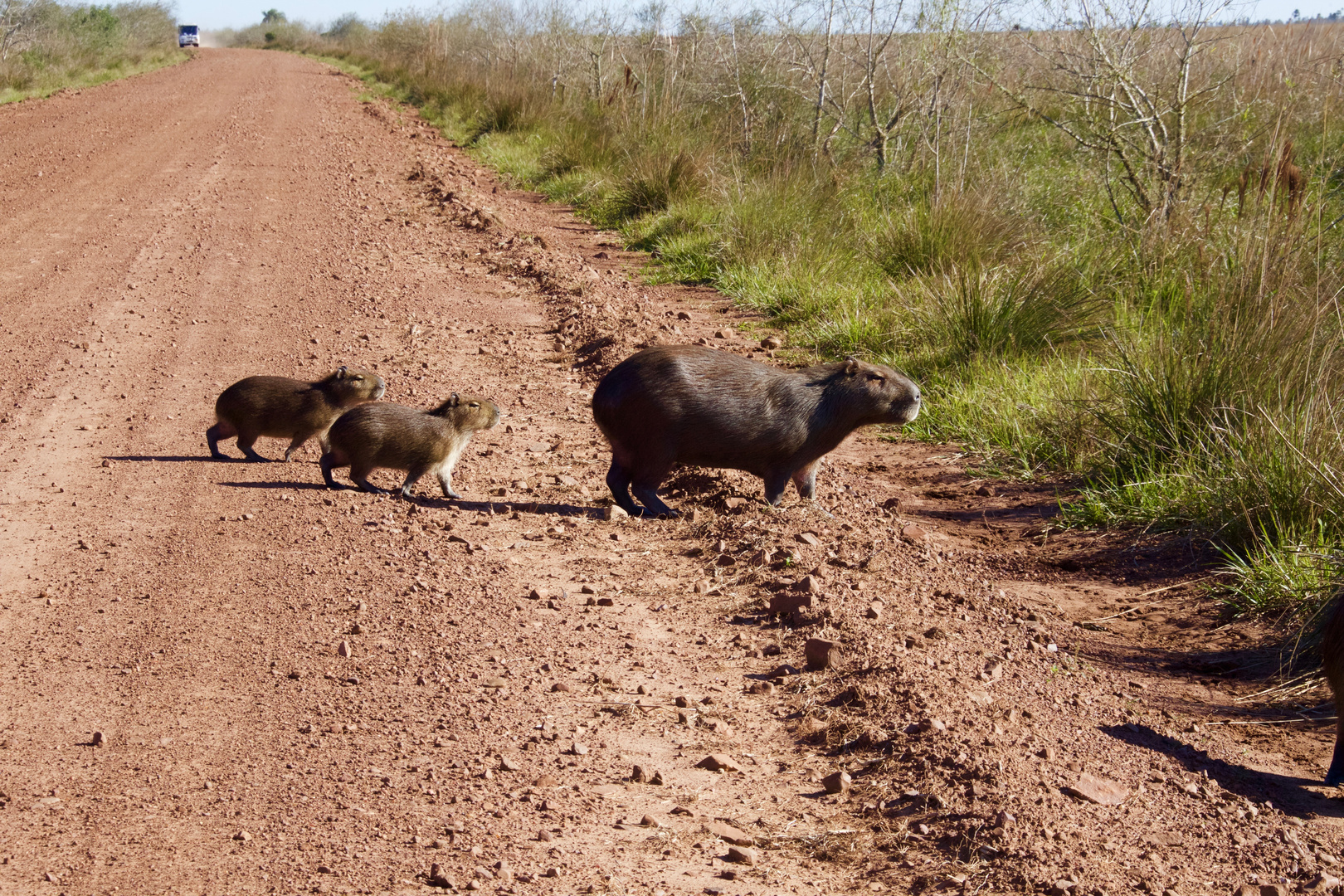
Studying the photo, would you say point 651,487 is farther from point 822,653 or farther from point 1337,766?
point 1337,766

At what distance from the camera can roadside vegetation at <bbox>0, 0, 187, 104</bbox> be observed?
2656 centimetres

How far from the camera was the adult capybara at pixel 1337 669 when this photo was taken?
11.9 ft

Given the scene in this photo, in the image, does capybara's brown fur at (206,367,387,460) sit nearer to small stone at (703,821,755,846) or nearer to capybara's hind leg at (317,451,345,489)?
capybara's hind leg at (317,451,345,489)

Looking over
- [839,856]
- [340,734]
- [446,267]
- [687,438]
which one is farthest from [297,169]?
[839,856]

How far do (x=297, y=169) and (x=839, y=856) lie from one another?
14.5 meters

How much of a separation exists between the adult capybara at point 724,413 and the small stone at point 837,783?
231cm

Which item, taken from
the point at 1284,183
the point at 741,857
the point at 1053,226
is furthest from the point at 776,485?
the point at 1053,226

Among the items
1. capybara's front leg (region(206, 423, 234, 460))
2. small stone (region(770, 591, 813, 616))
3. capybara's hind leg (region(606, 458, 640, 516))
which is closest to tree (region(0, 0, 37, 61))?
Answer: capybara's front leg (region(206, 423, 234, 460))

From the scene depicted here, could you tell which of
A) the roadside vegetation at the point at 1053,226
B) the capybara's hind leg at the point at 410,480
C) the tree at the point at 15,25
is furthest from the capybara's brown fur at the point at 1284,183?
the tree at the point at 15,25

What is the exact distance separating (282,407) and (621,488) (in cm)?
185

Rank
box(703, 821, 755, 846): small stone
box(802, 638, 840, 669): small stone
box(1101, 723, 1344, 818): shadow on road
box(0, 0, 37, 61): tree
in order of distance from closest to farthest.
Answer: box(703, 821, 755, 846): small stone < box(1101, 723, 1344, 818): shadow on road < box(802, 638, 840, 669): small stone < box(0, 0, 37, 61): tree

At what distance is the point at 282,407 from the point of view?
6062 mm

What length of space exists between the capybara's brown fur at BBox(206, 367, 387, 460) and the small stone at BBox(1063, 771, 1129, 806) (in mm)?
4019

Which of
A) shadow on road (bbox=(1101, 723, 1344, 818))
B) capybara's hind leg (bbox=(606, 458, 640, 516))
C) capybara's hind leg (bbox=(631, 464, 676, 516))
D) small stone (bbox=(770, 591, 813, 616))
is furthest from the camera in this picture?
capybara's hind leg (bbox=(606, 458, 640, 516))
